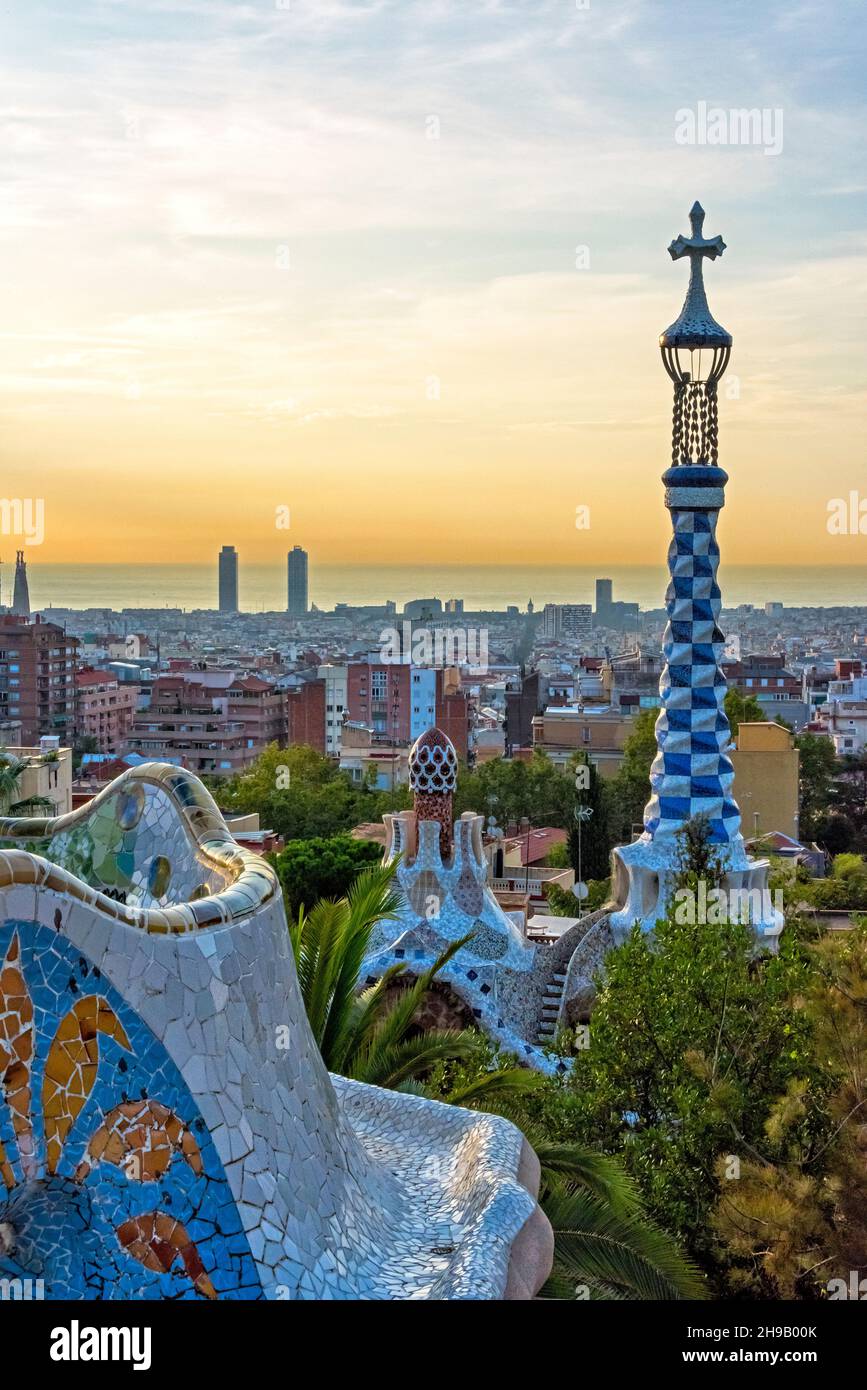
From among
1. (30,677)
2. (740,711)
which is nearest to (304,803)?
(740,711)

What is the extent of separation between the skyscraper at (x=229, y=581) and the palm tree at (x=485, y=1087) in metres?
98.7

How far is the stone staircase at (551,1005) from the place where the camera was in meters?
9.73

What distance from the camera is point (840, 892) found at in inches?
795

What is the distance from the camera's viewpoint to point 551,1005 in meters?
9.78

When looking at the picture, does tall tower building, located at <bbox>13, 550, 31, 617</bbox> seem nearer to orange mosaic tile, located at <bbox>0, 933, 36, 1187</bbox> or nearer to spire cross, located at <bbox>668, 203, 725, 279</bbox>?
spire cross, located at <bbox>668, 203, 725, 279</bbox>

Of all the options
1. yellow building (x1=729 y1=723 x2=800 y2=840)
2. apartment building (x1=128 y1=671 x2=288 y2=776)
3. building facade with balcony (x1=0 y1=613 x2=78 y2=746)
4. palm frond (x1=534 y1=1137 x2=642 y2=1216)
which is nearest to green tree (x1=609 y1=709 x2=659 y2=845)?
yellow building (x1=729 y1=723 x2=800 y2=840)

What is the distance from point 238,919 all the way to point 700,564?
7.02 metres

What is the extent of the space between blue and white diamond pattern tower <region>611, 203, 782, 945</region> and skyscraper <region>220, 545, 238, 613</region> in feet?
312

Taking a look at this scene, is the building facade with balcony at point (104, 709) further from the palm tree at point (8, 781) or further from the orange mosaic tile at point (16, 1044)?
Result: the orange mosaic tile at point (16, 1044)

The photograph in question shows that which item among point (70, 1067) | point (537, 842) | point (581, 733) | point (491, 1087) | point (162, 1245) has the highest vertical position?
point (70, 1067)

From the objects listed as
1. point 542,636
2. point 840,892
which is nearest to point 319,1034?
point 840,892

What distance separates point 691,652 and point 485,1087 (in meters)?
4.71

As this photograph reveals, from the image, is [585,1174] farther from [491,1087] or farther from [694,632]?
[694,632]

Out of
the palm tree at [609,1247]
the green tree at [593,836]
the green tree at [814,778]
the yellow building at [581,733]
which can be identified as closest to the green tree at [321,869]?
the green tree at [593,836]
